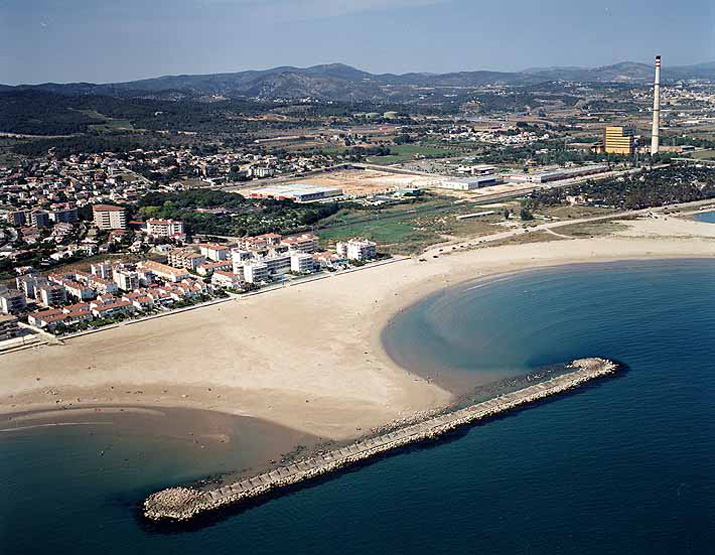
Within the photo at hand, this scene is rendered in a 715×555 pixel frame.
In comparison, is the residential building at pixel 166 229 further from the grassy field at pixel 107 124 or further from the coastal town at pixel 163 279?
the grassy field at pixel 107 124

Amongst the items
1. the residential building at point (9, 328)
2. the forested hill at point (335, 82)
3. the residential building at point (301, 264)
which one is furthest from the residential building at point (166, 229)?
the forested hill at point (335, 82)

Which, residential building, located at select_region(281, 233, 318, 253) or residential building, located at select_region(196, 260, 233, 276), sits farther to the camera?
residential building, located at select_region(281, 233, 318, 253)

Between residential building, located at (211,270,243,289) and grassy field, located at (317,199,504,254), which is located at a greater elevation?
grassy field, located at (317,199,504,254)

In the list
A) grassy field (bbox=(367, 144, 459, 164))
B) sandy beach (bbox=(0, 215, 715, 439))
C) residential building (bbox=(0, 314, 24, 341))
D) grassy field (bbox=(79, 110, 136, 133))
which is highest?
grassy field (bbox=(79, 110, 136, 133))

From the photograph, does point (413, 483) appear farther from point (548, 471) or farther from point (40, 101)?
point (40, 101)

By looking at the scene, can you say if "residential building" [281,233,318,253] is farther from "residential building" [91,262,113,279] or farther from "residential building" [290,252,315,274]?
"residential building" [91,262,113,279]

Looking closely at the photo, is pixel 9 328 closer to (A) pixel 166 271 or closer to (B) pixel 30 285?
(B) pixel 30 285

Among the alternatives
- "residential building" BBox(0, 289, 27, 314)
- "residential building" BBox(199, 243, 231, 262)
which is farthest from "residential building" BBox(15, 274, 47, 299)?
"residential building" BBox(199, 243, 231, 262)

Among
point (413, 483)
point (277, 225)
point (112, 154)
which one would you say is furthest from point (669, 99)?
point (413, 483)
